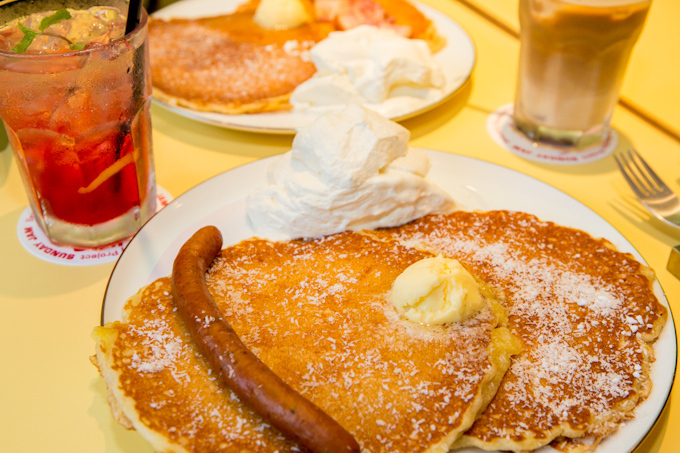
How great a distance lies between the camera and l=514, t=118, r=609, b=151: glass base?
242 cm

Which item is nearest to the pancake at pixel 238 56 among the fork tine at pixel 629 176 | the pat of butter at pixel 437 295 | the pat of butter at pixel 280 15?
the pat of butter at pixel 280 15

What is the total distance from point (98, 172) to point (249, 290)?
617mm

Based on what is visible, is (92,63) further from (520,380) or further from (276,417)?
(520,380)

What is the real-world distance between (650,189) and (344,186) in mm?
1145

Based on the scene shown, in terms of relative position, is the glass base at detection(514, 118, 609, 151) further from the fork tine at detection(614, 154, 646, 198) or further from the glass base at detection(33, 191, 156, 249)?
the glass base at detection(33, 191, 156, 249)

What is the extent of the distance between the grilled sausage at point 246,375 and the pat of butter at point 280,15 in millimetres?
1858

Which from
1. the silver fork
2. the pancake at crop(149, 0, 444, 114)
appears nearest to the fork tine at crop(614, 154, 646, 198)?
the silver fork

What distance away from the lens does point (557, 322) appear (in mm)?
1534

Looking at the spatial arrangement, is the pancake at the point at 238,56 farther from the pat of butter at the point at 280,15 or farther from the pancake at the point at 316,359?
the pancake at the point at 316,359

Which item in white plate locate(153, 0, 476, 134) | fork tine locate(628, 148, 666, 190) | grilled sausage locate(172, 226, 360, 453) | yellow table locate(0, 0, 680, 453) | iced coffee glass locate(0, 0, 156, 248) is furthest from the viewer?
white plate locate(153, 0, 476, 134)

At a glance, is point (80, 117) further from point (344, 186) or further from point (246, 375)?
point (246, 375)

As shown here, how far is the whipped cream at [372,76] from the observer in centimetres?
251

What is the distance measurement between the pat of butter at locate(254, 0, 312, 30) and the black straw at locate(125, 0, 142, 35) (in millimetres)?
1418

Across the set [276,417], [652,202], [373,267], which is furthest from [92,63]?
[652,202]
